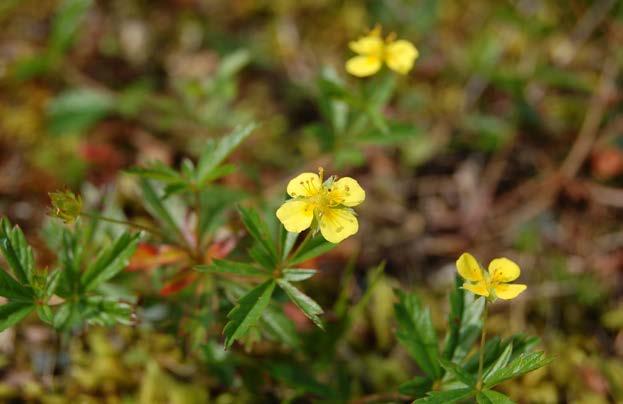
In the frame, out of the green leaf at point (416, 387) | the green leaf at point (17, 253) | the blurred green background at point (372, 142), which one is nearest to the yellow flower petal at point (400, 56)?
the blurred green background at point (372, 142)

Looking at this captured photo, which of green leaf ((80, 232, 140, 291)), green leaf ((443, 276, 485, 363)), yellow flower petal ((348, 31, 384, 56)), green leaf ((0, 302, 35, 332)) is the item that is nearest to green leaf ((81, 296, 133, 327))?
green leaf ((80, 232, 140, 291))

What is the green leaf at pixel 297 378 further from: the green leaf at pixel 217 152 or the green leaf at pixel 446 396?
the green leaf at pixel 217 152

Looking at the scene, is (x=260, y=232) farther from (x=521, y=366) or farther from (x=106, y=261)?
(x=521, y=366)

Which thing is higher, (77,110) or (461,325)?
(77,110)

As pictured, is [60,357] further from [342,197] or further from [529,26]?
[529,26]

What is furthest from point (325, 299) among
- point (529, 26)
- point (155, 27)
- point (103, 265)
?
point (155, 27)

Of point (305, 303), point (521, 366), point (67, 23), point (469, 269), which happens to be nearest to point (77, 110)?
point (67, 23)
